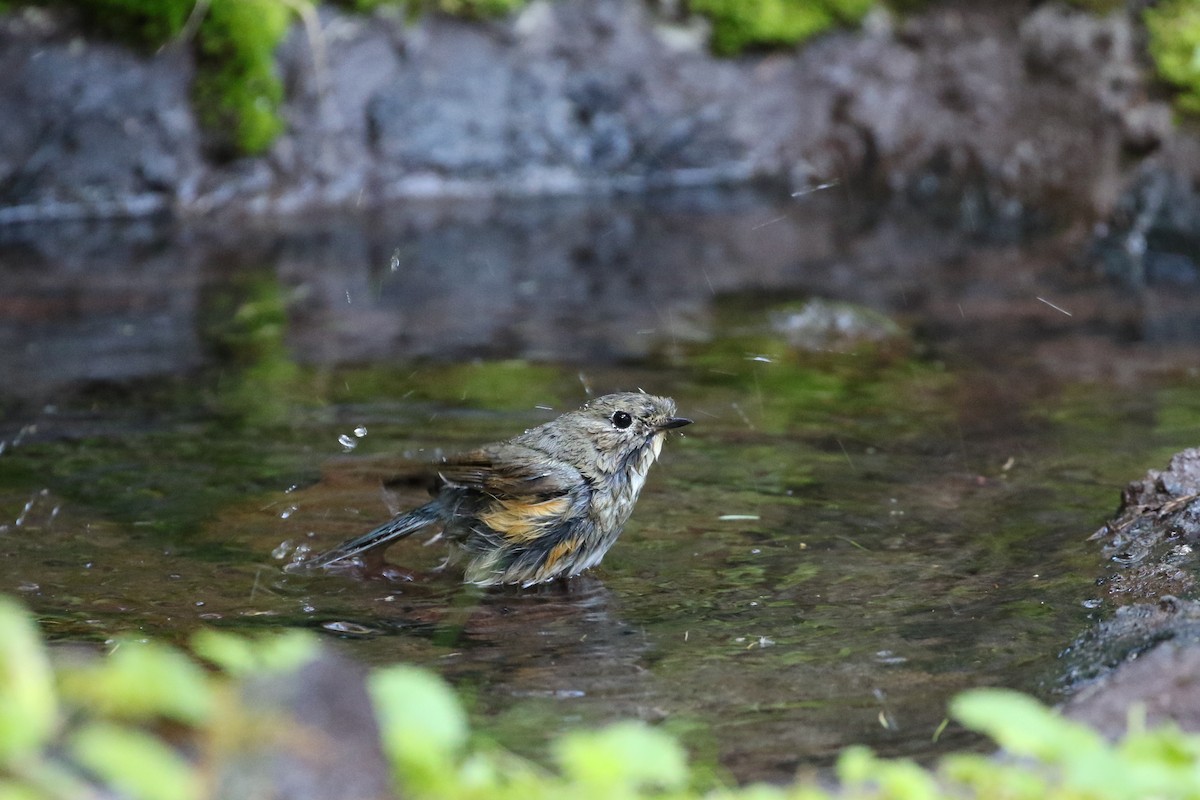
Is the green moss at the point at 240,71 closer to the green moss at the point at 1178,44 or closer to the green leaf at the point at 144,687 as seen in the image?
the green moss at the point at 1178,44

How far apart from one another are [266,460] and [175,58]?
7030mm

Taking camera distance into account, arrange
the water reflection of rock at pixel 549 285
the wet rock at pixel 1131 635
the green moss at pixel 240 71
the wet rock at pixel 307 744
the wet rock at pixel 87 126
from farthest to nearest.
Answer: the green moss at pixel 240 71, the wet rock at pixel 87 126, the water reflection of rock at pixel 549 285, the wet rock at pixel 1131 635, the wet rock at pixel 307 744

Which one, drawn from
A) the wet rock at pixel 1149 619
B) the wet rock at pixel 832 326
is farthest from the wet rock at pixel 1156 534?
the wet rock at pixel 832 326

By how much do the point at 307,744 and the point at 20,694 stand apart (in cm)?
58

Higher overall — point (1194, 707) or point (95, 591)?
point (1194, 707)

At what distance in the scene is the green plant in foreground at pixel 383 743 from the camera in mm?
2004

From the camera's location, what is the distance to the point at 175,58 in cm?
1238

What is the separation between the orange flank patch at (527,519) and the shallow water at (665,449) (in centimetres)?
25

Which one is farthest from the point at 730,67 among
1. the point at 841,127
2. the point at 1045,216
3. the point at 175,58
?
the point at 175,58

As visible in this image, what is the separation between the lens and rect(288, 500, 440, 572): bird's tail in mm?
5348

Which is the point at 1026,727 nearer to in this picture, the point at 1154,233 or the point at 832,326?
the point at 832,326

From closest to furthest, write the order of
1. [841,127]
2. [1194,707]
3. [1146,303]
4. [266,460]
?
[1194,707] < [266,460] < [1146,303] < [841,127]

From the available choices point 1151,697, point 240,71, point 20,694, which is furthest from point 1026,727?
point 240,71

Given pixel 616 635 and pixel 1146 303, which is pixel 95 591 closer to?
pixel 616 635
